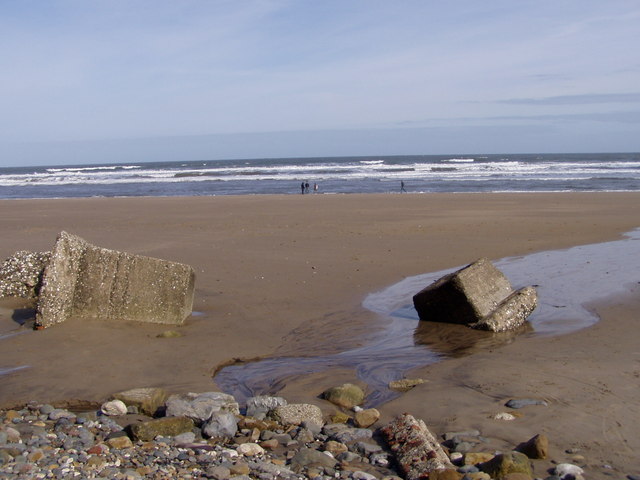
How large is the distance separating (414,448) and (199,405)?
1.57 metres

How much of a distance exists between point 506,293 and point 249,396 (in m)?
3.76

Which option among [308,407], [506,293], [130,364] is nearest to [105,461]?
[308,407]

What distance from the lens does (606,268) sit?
10.8m

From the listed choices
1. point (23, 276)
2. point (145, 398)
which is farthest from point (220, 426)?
point (23, 276)

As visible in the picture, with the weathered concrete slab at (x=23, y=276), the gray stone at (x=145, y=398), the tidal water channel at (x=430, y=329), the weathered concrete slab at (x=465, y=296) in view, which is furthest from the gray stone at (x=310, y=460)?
the weathered concrete slab at (x=23, y=276)

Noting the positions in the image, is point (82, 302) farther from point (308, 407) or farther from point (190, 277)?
point (308, 407)

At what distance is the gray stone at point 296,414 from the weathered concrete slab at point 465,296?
319cm

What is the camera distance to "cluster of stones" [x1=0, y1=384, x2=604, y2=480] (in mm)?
3938

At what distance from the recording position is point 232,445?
175 inches

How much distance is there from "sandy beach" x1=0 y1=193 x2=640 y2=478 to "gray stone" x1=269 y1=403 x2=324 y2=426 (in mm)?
365

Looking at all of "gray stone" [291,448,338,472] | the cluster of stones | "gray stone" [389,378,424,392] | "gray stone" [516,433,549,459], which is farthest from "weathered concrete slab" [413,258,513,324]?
"gray stone" [291,448,338,472]

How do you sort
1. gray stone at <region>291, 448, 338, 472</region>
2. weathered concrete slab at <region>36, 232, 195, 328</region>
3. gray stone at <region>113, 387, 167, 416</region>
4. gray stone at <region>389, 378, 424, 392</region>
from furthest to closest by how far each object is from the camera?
1. weathered concrete slab at <region>36, 232, 195, 328</region>
2. gray stone at <region>389, 378, 424, 392</region>
3. gray stone at <region>113, 387, 167, 416</region>
4. gray stone at <region>291, 448, 338, 472</region>

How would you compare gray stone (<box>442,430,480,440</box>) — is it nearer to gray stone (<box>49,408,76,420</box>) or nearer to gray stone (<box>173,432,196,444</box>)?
gray stone (<box>173,432,196,444</box>)

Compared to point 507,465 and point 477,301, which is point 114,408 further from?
point 477,301
